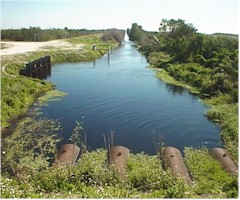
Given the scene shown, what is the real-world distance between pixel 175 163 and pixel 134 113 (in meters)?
8.12

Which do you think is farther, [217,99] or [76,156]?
[217,99]

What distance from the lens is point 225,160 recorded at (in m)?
11.3

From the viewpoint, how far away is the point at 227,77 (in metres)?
22.7

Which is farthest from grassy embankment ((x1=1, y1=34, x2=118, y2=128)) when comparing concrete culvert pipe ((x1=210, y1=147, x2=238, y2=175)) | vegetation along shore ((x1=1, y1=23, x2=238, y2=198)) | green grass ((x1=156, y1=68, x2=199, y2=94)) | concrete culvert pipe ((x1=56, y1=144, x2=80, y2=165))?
green grass ((x1=156, y1=68, x2=199, y2=94))

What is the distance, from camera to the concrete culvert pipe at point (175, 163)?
32.7 ft

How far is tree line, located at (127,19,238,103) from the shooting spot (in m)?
22.5

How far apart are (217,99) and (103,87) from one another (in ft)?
31.6

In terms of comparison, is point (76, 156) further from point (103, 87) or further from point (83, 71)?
point (83, 71)

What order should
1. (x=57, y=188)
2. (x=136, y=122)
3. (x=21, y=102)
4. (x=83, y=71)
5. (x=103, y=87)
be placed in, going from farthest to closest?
1. (x=83, y=71)
2. (x=103, y=87)
3. (x=21, y=102)
4. (x=136, y=122)
5. (x=57, y=188)

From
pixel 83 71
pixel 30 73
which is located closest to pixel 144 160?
pixel 30 73

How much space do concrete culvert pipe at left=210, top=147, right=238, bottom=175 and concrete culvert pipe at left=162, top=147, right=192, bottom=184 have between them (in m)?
1.43

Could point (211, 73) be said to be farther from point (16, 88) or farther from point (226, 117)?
point (16, 88)

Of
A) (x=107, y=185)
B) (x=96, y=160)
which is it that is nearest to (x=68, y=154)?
(x=96, y=160)

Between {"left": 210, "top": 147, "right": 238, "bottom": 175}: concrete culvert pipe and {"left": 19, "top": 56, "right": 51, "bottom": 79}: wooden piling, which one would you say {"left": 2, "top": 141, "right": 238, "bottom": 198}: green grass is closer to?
{"left": 210, "top": 147, "right": 238, "bottom": 175}: concrete culvert pipe
